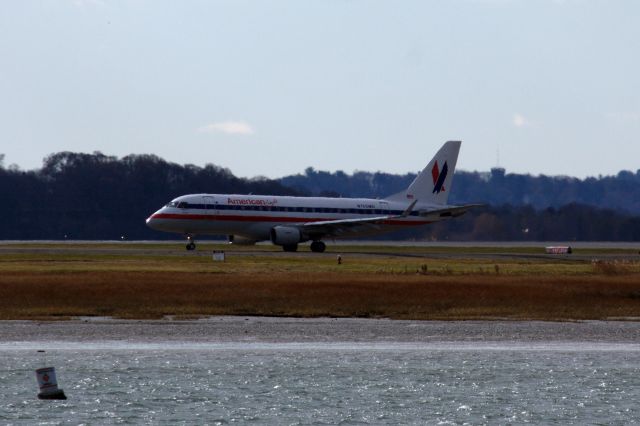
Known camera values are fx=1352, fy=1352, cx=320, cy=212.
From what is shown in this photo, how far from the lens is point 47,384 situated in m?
26.0

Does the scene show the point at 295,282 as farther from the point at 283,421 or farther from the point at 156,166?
the point at 156,166

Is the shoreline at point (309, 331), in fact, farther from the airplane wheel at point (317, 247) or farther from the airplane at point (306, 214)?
the airplane wheel at point (317, 247)

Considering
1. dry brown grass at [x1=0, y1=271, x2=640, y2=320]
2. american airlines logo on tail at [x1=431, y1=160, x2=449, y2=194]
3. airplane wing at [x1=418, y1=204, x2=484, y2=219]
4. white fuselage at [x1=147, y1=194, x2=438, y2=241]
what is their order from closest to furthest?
dry brown grass at [x1=0, y1=271, x2=640, y2=320] → white fuselage at [x1=147, y1=194, x2=438, y2=241] → airplane wing at [x1=418, y1=204, x2=484, y2=219] → american airlines logo on tail at [x1=431, y1=160, x2=449, y2=194]

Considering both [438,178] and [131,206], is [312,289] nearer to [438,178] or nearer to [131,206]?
[438,178]

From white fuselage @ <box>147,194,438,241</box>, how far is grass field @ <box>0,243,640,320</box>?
17.3 m

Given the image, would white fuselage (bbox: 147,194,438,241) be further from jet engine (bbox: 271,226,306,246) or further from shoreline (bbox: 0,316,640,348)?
shoreline (bbox: 0,316,640,348)

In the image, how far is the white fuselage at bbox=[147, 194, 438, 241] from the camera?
90812mm

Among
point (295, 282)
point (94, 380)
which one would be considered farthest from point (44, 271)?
point (94, 380)

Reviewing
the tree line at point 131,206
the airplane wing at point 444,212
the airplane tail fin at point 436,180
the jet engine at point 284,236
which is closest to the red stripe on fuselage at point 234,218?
the jet engine at point 284,236

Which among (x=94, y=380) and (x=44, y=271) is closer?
(x=94, y=380)

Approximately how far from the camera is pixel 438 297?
162ft

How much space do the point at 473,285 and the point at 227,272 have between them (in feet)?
39.9

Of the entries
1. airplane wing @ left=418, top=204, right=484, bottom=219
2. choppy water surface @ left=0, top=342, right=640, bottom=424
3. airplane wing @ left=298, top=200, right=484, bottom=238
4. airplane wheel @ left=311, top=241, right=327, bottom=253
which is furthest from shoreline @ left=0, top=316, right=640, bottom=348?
airplane wing @ left=418, top=204, right=484, bottom=219

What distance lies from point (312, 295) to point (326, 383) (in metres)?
20.4
